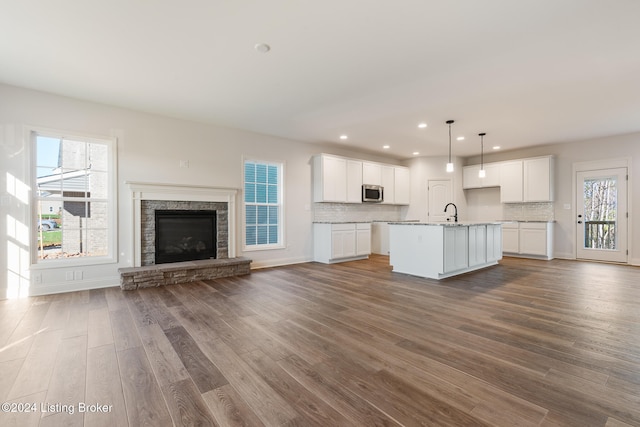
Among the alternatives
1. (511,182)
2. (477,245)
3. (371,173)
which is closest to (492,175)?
(511,182)

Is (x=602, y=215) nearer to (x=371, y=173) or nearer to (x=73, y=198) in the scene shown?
(x=371, y=173)

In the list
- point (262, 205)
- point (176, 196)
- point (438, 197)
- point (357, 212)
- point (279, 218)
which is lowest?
point (279, 218)

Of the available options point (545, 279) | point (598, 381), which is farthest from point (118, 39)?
point (545, 279)

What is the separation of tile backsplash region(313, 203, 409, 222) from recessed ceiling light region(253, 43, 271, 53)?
426cm

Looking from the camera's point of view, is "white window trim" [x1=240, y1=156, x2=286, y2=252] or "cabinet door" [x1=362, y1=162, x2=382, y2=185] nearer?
"white window trim" [x1=240, y1=156, x2=286, y2=252]

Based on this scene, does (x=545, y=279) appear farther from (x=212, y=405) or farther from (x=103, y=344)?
(x=103, y=344)

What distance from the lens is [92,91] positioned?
405cm

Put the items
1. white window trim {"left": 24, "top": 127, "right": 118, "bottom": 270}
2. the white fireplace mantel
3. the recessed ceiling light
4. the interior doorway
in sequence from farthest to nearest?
1. the interior doorway
2. the white fireplace mantel
3. white window trim {"left": 24, "top": 127, "right": 118, "bottom": 270}
4. the recessed ceiling light

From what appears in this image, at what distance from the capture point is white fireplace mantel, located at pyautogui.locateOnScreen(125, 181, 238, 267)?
4754 millimetres

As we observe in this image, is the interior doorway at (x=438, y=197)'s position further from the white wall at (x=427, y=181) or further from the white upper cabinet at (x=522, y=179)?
the white upper cabinet at (x=522, y=179)

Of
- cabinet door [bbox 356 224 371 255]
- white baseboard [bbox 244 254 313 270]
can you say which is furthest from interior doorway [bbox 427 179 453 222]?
white baseboard [bbox 244 254 313 270]

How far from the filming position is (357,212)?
786cm

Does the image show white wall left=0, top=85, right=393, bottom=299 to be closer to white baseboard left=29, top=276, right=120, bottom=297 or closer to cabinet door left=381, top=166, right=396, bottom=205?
white baseboard left=29, top=276, right=120, bottom=297

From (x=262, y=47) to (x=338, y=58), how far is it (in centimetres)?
80
